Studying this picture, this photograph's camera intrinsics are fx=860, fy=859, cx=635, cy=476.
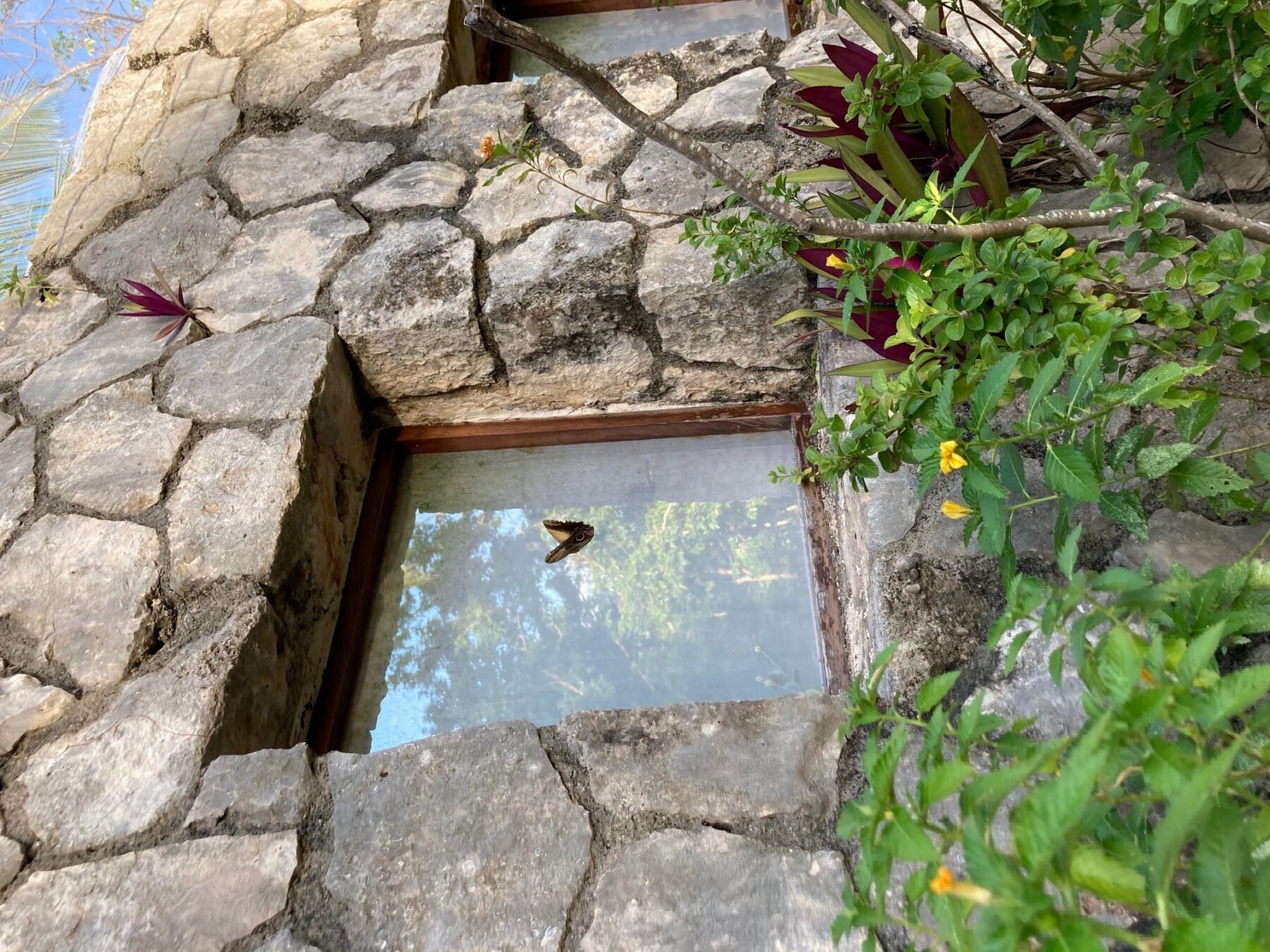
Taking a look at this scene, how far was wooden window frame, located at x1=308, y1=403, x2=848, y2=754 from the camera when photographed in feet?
5.74

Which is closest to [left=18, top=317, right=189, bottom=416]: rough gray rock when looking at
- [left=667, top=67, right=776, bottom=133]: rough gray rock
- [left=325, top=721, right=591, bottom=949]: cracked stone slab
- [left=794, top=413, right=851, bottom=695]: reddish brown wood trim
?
[left=325, top=721, right=591, bottom=949]: cracked stone slab

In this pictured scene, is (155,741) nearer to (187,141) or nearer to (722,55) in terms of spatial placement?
(187,141)

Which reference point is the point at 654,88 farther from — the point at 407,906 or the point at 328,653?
the point at 407,906

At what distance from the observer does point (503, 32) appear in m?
0.86

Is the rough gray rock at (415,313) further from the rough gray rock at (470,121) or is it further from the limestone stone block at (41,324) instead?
the limestone stone block at (41,324)

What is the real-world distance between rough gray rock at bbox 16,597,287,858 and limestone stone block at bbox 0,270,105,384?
42.1 inches

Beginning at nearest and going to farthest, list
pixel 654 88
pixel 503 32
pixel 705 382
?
pixel 503 32 < pixel 705 382 < pixel 654 88

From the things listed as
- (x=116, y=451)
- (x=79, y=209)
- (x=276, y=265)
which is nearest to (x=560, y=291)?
(x=276, y=265)

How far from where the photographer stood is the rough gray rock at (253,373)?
1.85 m

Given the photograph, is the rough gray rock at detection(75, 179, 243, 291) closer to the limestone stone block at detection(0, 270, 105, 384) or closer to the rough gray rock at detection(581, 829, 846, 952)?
the limestone stone block at detection(0, 270, 105, 384)

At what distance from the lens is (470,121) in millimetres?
2422

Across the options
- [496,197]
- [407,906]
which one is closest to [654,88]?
[496,197]

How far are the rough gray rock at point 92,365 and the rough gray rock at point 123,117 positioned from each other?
80 centimetres

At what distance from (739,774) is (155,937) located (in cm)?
82
